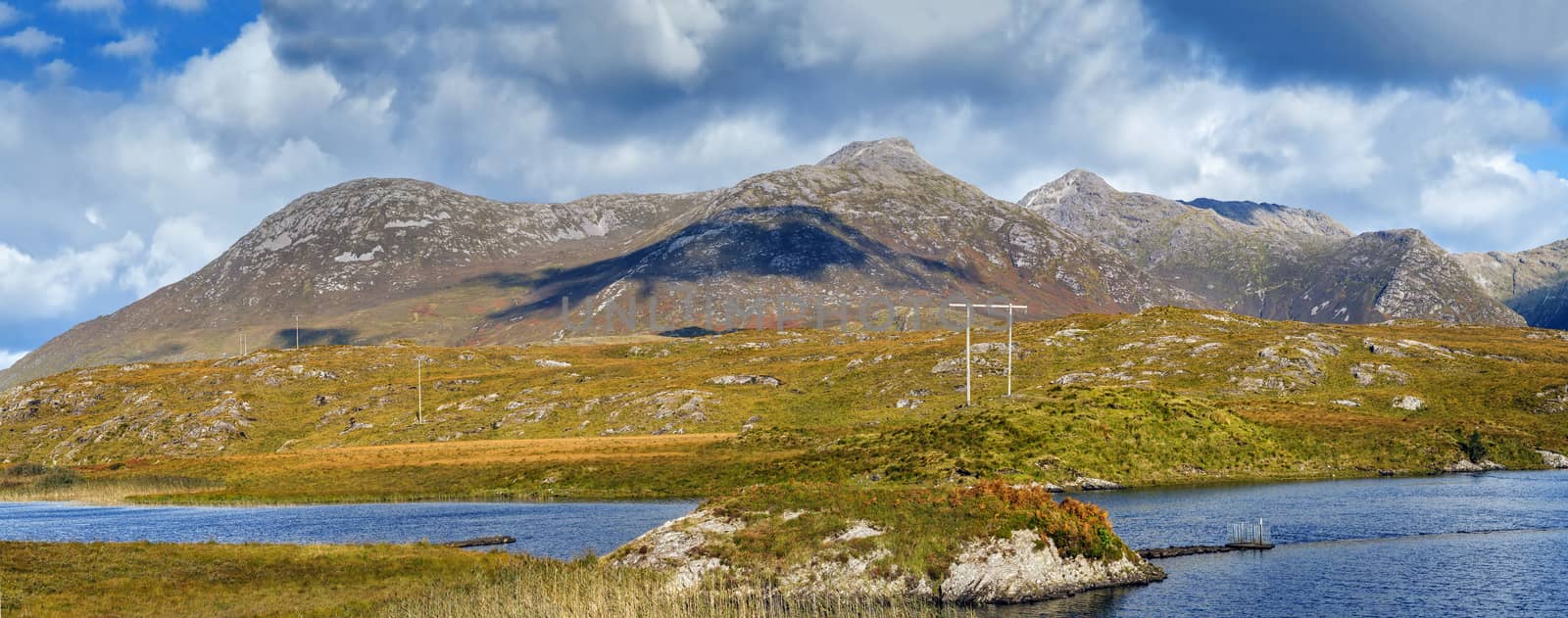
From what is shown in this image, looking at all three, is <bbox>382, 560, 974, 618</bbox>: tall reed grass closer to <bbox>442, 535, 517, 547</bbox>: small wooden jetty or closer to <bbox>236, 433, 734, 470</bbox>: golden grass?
<bbox>442, 535, 517, 547</bbox>: small wooden jetty

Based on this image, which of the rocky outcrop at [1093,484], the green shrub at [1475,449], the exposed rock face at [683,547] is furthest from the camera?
the green shrub at [1475,449]

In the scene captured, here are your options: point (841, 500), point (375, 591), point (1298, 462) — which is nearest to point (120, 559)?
point (375, 591)

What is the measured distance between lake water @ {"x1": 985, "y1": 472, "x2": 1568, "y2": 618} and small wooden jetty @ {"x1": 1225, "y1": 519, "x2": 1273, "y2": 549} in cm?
92

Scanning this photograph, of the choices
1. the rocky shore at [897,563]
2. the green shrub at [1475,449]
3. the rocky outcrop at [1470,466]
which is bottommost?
the rocky shore at [897,563]

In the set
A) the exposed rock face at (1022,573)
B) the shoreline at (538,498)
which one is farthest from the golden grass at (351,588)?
the shoreline at (538,498)

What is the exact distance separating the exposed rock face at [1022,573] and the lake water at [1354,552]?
1.22m

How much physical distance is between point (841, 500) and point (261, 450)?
167m

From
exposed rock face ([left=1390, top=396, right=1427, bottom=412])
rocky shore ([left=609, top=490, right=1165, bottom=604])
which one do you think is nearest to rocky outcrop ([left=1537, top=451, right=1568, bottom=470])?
exposed rock face ([left=1390, top=396, right=1427, bottom=412])

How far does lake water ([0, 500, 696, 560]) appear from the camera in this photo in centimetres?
8471

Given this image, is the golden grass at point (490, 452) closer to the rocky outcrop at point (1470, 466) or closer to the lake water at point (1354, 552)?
the lake water at point (1354, 552)

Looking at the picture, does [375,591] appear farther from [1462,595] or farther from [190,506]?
[190,506]

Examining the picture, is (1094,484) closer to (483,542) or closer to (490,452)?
(483,542)

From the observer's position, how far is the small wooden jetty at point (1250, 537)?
2697 inches

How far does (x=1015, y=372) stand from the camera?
18675 centimetres
